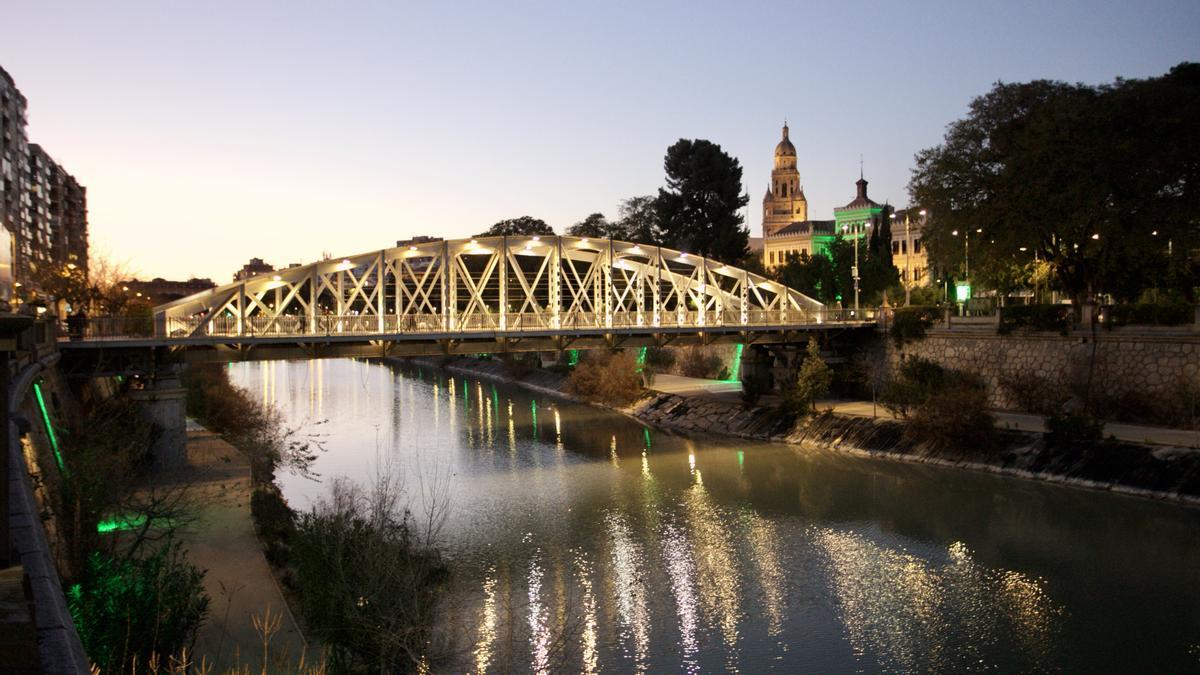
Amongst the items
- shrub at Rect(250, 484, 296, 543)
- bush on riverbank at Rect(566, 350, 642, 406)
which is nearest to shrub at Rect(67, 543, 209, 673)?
shrub at Rect(250, 484, 296, 543)

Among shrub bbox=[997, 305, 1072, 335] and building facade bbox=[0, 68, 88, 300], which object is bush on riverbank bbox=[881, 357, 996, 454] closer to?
shrub bbox=[997, 305, 1072, 335]

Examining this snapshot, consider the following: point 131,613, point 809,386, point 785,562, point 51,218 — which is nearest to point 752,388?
point 809,386

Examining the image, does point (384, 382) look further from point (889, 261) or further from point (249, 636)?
point (249, 636)

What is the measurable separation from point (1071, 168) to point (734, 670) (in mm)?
29432

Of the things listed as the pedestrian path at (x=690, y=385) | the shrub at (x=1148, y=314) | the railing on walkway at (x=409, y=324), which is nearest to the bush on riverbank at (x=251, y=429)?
the railing on walkway at (x=409, y=324)

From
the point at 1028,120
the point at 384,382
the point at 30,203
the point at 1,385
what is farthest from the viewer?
the point at 30,203

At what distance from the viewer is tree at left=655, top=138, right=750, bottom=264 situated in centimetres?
8600

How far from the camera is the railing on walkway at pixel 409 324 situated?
3575 centimetres

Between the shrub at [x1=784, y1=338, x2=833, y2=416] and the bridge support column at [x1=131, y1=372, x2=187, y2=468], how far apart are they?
28633mm

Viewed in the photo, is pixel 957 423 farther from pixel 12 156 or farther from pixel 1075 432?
pixel 12 156

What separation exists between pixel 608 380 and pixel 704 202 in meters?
29.4

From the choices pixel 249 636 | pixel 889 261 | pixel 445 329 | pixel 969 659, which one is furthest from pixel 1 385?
pixel 889 261

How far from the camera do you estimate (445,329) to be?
40.6 m

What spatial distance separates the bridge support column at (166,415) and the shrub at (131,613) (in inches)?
691
